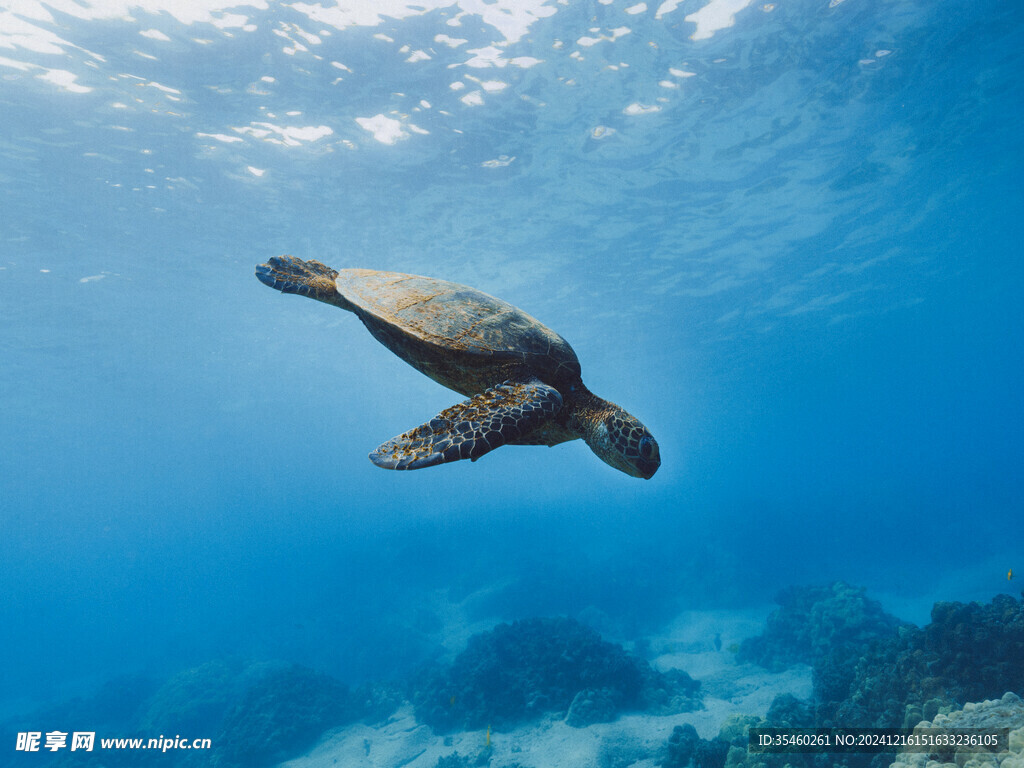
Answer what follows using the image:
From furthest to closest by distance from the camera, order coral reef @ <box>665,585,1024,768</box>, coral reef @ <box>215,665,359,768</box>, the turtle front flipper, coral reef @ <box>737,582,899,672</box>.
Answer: coral reef @ <box>737,582,899,672</box>, coral reef @ <box>215,665,359,768</box>, coral reef @ <box>665,585,1024,768</box>, the turtle front flipper

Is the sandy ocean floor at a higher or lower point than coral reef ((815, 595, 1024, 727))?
lower

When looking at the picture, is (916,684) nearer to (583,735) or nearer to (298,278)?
(583,735)

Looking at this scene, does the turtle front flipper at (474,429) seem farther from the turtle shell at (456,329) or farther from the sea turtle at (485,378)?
the turtle shell at (456,329)

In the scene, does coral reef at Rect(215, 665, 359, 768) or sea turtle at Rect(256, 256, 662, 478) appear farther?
coral reef at Rect(215, 665, 359, 768)

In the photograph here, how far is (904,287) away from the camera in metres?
34.7

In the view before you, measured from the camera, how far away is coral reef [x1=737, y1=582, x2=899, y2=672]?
14383mm

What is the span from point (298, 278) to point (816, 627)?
62.5ft

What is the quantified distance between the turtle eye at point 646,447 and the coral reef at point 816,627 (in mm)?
15212

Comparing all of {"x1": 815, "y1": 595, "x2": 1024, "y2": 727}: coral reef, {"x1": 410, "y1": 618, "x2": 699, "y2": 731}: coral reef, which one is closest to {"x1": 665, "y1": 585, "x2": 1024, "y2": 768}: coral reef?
{"x1": 815, "y1": 595, "x2": 1024, "y2": 727}: coral reef

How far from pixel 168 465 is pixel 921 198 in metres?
125

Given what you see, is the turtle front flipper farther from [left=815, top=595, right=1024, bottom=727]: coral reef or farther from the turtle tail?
[left=815, top=595, right=1024, bottom=727]: coral reef

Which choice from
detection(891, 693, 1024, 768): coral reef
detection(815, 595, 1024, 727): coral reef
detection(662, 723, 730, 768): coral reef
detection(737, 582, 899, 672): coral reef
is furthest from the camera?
detection(737, 582, 899, 672): coral reef

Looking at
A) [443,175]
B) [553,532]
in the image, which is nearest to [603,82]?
[443,175]

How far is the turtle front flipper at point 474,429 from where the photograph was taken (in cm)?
288
